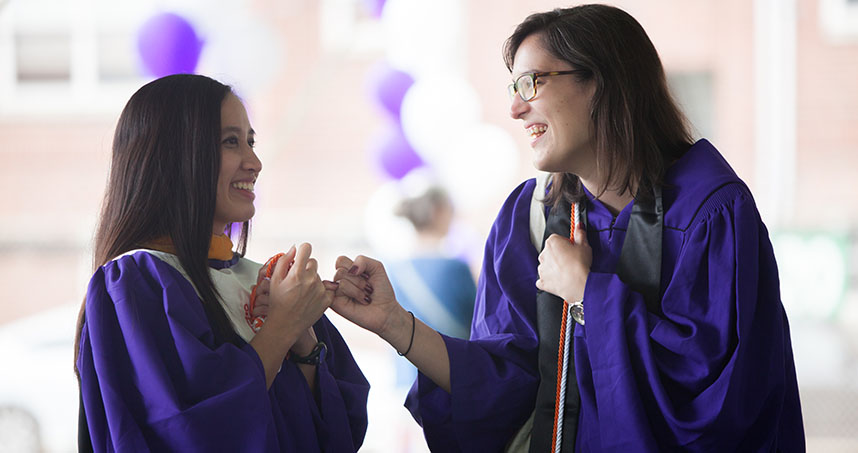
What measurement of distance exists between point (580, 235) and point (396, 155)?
6.87 ft

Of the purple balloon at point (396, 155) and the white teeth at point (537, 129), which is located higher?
the white teeth at point (537, 129)

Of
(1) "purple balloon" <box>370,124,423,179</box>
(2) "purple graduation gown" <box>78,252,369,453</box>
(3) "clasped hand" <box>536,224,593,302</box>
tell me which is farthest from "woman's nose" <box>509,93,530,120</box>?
(1) "purple balloon" <box>370,124,423,179</box>

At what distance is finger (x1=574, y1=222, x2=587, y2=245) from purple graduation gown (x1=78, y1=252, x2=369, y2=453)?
0.76 metres

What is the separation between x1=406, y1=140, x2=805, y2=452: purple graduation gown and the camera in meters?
1.57

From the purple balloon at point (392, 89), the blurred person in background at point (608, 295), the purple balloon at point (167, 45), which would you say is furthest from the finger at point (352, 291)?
the purple balloon at point (392, 89)

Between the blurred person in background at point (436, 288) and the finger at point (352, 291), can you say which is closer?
the finger at point (352, 291)

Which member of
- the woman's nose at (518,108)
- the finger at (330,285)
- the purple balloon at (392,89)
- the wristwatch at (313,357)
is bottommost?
the wristwatch at (313,357)

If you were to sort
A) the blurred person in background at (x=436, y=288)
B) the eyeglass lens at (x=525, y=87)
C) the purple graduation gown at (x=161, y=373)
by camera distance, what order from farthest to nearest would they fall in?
1. the blurred person in background at (x=436, y=288)
2. the eyeglass lens at (x=525, y=87)
3. the purple graduation gown at (x=161, y=373)

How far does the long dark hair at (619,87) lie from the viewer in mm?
1753

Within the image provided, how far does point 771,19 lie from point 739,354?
237 inches

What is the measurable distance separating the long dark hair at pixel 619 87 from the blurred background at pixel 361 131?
3520mm

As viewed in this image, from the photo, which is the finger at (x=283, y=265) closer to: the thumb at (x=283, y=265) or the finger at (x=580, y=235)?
the thumb at (x=283, y=265)

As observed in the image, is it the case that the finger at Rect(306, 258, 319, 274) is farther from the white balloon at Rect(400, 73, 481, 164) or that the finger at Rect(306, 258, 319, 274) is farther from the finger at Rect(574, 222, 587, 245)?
the white balloon at Rect(400, 73, 481, 164)

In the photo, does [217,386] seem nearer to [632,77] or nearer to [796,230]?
[632,77]
